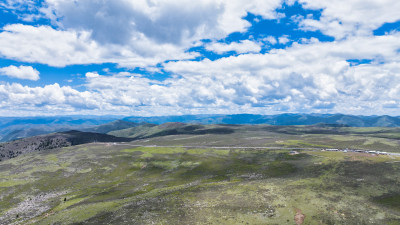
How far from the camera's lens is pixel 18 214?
246ft

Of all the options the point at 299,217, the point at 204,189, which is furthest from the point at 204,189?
the point at 299,217

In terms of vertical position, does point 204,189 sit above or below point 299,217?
below

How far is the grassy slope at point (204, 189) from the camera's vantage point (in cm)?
6047

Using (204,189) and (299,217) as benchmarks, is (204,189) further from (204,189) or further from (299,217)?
(299,217)

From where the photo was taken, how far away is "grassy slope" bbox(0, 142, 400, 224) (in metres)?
60.5

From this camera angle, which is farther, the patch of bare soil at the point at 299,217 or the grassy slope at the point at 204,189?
the grassy slope at the point at 204,189

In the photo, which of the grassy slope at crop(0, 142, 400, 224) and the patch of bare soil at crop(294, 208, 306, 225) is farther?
the grassy slope at crop(0, 142, 400, 224)

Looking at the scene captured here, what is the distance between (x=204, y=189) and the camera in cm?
8600

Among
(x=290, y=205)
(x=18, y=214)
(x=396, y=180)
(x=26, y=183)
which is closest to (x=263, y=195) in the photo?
(x=290, y=205)

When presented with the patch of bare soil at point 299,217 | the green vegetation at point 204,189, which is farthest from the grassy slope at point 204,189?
the patch of bare soil at point 299,217

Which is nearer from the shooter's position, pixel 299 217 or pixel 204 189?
pixel 299 217

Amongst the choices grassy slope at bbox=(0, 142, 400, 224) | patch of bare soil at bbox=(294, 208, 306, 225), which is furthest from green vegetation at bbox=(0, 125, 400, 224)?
patch of bare soil at bbox=(294, 208, 306, 225)

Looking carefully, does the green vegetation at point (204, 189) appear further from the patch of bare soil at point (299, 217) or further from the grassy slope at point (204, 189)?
the patch of bare soil at point (299, 217)

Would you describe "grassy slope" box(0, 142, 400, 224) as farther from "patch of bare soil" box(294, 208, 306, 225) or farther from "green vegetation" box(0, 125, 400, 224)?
"patch of bare soil" box(294, 208, 306, 225)
